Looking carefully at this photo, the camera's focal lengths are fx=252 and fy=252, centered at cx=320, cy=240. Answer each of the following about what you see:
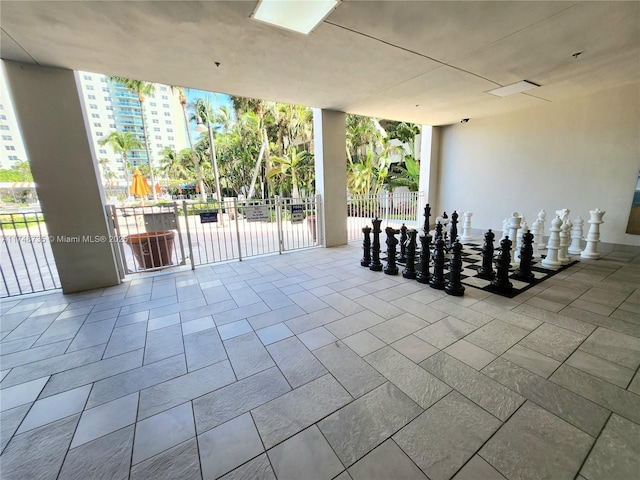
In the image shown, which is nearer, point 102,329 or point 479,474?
point 479,474

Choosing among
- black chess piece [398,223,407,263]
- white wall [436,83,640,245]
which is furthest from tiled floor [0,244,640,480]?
white wall [436,83,640,245]

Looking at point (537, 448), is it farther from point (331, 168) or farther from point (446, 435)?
point (331, 168)

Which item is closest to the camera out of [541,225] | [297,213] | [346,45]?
[346,45]

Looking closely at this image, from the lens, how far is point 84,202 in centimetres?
354

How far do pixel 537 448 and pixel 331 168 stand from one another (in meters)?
5.10

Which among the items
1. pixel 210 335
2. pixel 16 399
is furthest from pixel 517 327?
pixel 16 399

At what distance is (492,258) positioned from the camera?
3.55 metres

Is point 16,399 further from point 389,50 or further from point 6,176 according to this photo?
point 6,176

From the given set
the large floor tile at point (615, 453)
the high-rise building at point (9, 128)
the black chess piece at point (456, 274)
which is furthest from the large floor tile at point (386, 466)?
the high-rise building at point (9, 128)

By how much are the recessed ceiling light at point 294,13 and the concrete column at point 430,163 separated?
5666mm

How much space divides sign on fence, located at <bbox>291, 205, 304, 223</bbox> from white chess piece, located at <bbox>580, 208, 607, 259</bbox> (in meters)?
5.15

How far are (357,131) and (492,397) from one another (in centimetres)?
1109

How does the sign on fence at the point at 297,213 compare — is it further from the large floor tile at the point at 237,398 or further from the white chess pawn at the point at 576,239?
the white chess pawn at the point at 576,239

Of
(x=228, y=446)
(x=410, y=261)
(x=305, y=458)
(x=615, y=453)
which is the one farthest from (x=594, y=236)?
(x=228, y=446)
